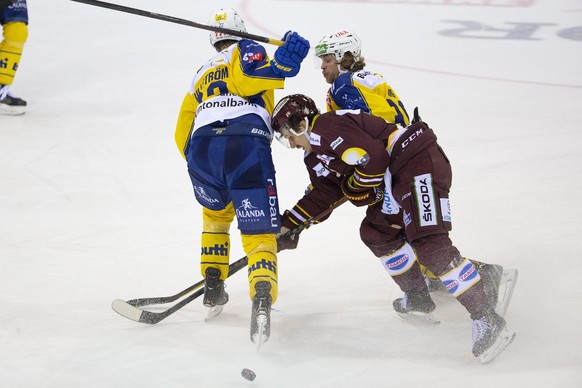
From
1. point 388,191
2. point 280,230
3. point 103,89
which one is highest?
point 388,191

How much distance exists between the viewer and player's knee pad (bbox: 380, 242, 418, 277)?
11.0 ft

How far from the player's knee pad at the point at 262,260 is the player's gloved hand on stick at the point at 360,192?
34 cm

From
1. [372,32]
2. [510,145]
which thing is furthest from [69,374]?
[372,32]

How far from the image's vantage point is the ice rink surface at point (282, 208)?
301 centimetres

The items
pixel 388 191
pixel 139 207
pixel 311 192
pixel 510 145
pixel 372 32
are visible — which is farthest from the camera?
pixel 372 32

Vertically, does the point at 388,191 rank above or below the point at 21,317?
above

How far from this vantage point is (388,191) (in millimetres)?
3191

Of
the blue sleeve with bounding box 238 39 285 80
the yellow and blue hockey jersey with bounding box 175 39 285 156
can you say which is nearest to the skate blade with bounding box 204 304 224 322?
the yellow and blue hockey jersey with bounding box 175 39 285 156

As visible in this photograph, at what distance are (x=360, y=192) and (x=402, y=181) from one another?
188 mm

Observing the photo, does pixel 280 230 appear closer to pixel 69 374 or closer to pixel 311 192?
pixel 311 192

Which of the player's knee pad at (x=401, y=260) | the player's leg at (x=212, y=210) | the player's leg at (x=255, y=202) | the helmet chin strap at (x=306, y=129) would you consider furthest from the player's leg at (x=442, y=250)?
the player's leg at (x=212, y=210)

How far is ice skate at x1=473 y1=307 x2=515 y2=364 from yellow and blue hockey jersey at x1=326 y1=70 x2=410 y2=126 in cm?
89

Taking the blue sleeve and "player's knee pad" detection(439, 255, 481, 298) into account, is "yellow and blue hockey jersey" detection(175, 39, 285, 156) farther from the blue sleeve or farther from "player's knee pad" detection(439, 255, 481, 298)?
"player's knee pad" detection(439, 255, 481, 298)

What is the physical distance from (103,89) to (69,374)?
405 centimetres
